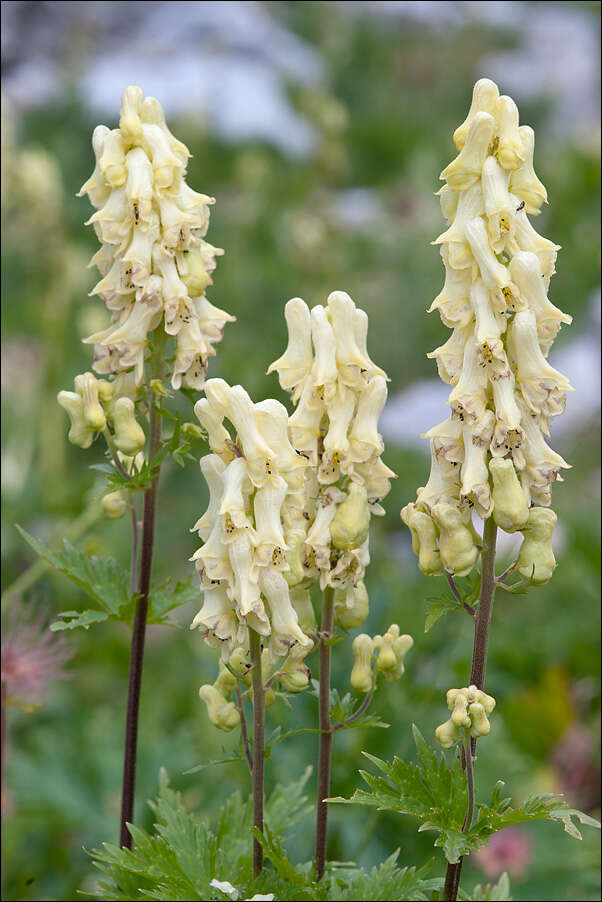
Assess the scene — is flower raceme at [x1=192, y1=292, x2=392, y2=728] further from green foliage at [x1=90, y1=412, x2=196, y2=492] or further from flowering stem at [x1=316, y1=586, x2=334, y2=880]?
green foliage at [x1=90, y1=412, x2=196, y2=492]

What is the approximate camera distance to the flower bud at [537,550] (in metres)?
1.53

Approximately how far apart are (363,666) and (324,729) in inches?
5.1

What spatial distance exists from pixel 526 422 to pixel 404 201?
21.0 feet

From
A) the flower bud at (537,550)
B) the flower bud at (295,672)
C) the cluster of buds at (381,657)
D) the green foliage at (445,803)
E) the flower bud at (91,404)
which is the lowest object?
the green foliage at (445,803)

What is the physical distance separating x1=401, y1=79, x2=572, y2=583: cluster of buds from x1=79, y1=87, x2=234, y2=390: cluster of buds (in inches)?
17.7

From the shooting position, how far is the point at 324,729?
1662 millimetres

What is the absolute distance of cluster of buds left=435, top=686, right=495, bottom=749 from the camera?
1.46 m

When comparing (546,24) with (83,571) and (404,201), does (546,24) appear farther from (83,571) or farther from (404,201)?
(83,571)

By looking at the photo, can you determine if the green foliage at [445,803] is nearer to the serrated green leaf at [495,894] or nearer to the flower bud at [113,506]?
the serrated green leaf at [495,894]

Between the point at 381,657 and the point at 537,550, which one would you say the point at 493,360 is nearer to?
the point at 537,550

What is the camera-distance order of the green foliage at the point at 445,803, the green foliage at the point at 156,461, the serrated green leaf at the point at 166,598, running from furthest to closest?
the serrated green leaf at the point at 166,598
the green foliage at the point at 156,461
the green foliage at the point at 445,803

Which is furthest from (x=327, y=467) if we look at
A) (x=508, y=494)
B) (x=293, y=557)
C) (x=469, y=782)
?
(x=469, y=782)

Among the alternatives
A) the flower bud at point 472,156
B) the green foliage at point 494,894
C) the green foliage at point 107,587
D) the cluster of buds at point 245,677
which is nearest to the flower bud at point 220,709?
the cluster of buds at point 245,677

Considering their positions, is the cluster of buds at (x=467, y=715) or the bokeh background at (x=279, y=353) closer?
the cluster of buds at (x=467, y=715)
